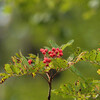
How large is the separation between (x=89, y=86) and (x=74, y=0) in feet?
12.6

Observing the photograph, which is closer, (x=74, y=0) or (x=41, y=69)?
(x=41, y=69)

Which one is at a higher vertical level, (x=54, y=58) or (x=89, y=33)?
(x=89, y=33)

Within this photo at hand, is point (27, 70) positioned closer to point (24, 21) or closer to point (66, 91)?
point (66, 91)

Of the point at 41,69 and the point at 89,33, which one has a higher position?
the point at 89,33

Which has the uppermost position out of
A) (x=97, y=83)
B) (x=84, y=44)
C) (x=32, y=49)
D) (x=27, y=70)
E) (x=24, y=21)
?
(x=32, y=49)

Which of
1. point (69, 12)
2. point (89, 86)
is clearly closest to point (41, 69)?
point (89, 86)

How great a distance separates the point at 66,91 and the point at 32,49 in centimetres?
1109

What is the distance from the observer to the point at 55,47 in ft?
3.08

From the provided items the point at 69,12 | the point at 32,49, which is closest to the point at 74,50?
the point at 69,12

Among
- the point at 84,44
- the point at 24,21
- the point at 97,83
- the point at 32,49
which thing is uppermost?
the point at 32,49

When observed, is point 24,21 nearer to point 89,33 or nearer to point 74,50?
point 89,33

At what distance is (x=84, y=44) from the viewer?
18.0ft

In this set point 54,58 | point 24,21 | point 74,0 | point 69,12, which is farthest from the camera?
point 24,21

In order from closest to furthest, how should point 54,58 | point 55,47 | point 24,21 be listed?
point 54,58 < point 55,47 < point 24,21
